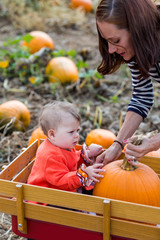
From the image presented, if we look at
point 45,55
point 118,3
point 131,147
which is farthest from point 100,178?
point 45,55

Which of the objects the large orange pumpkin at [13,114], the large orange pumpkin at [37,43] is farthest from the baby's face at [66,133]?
the large orange pumpkin at [37,43]

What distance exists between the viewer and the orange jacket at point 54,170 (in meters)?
2.21

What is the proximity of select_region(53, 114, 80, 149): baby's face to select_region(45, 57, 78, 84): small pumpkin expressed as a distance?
2.76 m

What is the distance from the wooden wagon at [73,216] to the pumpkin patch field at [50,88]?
0.60 metres

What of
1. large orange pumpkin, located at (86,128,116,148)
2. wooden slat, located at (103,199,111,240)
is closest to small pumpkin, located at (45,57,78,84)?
large orange pumpkin, located at (86,128,116,148)

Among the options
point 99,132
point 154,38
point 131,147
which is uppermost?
point 154,38

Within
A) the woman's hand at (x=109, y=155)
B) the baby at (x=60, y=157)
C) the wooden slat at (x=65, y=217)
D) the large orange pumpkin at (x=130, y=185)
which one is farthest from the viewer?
the woman's hand at (x=109, y=155)

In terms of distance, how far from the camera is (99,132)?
3.44 meters

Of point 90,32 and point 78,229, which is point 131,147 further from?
point 90,32

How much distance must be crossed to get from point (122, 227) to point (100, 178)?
1.44ft

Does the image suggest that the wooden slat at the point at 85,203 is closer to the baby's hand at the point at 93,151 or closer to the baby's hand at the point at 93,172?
the baby's hand at the point at 93,172

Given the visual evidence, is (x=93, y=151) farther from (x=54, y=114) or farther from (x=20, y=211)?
(x=20, y=211)

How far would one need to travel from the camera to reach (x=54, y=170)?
2.23 meters

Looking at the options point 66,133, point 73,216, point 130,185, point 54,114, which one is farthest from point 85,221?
point 54,114
